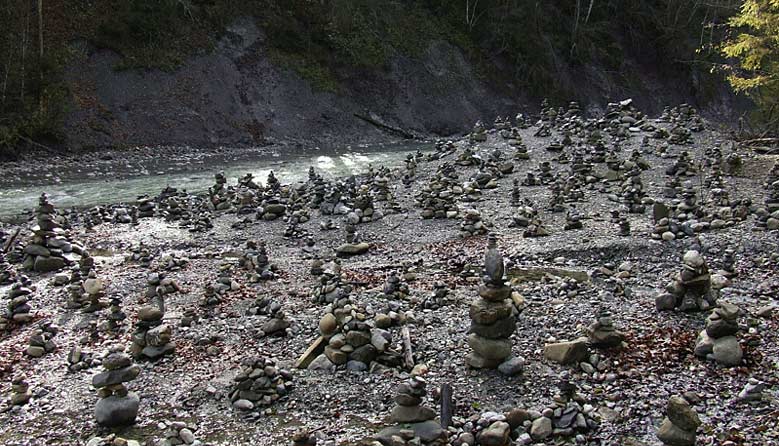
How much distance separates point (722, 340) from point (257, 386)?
553 cm

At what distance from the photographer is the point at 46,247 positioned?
561 inches

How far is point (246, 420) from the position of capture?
23.9ft

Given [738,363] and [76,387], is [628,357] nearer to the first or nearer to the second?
[738,363]

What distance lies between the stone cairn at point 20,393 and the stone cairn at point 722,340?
8.40 meters

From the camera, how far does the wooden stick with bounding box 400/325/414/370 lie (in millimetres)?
8172

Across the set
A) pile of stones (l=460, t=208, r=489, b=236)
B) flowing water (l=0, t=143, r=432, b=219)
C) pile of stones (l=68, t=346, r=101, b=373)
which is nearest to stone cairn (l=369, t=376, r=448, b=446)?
pile of stones (l=68, t=346, r=101, b=373)

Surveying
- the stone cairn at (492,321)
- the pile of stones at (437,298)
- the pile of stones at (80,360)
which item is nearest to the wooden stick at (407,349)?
the stone cairn at (492,321)

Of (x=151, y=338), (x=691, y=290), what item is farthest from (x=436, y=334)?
(x=151, y=338)

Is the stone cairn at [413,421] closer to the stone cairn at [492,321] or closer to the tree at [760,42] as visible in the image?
the stone cairn at [492,321]

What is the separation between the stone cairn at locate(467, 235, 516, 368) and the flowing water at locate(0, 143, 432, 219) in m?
18.0

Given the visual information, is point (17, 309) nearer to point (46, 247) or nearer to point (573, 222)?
point (46, 247)

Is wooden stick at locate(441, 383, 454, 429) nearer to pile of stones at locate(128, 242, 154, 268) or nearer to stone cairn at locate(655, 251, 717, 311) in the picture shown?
stone cairn at locate(655, 251, 717, 311)

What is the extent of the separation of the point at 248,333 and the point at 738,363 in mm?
6578

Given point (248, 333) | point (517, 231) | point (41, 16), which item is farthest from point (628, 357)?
point (41, 16)
